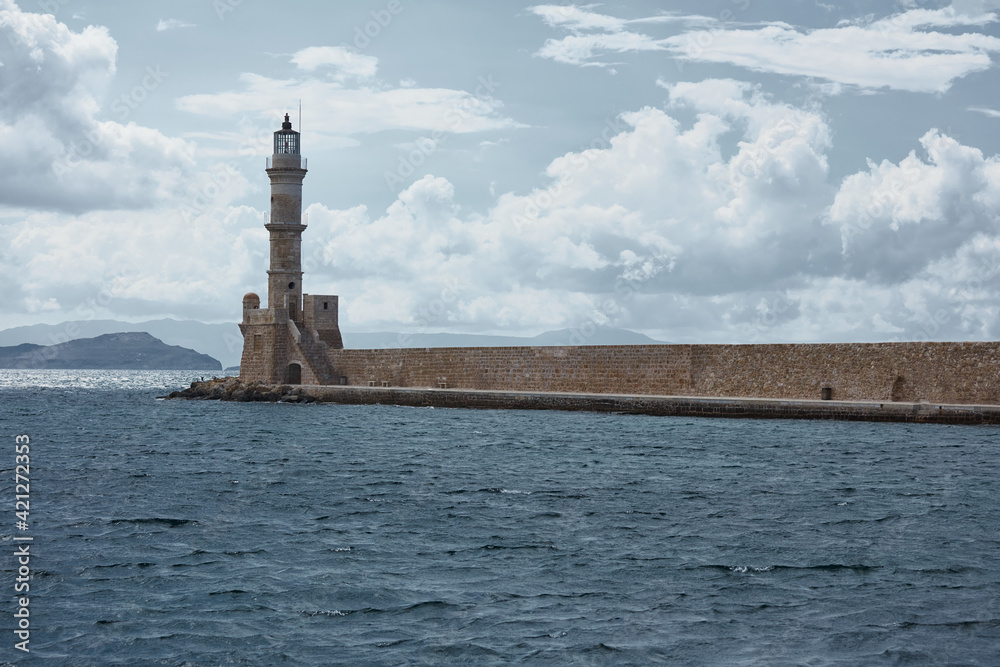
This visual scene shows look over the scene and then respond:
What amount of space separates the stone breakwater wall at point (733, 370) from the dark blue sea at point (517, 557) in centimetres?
393

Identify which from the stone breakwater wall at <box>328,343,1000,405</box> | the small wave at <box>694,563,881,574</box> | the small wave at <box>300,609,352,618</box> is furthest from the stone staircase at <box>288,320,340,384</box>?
the small wave at <box>300,609,352,618</box>

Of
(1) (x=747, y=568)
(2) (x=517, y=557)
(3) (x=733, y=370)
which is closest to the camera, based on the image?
(1) (x=747, y=568)

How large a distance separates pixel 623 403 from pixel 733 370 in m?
2.74

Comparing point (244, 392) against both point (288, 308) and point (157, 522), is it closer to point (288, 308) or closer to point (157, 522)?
point (288, 308)

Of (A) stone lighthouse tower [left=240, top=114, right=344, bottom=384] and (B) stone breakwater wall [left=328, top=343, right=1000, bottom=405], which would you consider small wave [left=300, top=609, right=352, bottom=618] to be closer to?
(B) stone breakwater wall [left=328, top=343, right=1000, bottom=405]

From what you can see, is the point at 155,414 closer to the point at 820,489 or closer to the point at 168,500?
the point at 168,500

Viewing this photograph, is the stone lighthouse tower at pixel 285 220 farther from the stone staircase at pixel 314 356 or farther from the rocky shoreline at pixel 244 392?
the rocky shoreline at pixel 244 392

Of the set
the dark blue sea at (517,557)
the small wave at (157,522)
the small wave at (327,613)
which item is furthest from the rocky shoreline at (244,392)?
the small wave at (327,613)

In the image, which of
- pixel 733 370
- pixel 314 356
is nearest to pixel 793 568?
pixel 733 370

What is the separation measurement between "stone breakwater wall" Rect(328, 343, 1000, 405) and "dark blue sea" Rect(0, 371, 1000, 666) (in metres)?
3.93

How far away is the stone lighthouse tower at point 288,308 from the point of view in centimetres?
3375

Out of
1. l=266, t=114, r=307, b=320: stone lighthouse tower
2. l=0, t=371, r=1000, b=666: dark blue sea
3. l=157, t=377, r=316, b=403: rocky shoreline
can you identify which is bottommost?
l=0, t=371, r=1000, b=666: dark blue sea

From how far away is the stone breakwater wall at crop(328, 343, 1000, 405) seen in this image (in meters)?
21.8

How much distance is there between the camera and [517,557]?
9.02 metres
